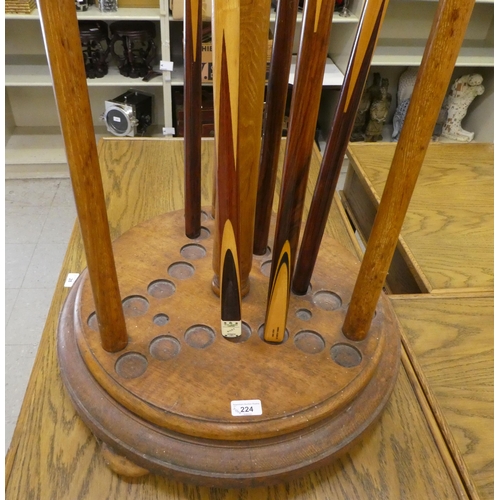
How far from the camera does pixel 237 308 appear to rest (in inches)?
18.2

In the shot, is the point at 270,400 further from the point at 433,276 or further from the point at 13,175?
the point at 13,175

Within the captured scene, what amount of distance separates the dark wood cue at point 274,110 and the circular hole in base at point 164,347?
18 centimetres

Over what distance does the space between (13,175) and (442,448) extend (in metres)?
2.08

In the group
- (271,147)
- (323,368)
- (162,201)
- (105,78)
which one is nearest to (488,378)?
(323,368)

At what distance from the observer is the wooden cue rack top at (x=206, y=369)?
42cm

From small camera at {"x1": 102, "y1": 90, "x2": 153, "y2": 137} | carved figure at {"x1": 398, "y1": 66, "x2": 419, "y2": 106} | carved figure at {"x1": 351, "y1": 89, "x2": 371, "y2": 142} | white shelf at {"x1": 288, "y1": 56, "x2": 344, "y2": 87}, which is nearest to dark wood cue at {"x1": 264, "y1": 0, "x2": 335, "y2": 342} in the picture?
white shelf at {"x1": 288, "y1": 56, "x2": 344, "y2": 87}

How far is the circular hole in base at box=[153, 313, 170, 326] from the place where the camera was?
0.51 meters

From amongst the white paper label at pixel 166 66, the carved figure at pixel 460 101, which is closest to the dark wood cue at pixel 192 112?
the white paper label at pixel 166 66

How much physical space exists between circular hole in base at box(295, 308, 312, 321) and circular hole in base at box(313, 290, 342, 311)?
0.06 ft

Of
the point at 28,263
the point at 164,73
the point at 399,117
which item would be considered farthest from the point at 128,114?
the point at 399,117

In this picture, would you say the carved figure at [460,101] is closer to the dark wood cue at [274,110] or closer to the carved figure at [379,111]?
the carved figure at [379,111]

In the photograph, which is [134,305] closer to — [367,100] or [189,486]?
[189,486]

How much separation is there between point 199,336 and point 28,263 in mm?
1359

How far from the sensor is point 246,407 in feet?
1.43
